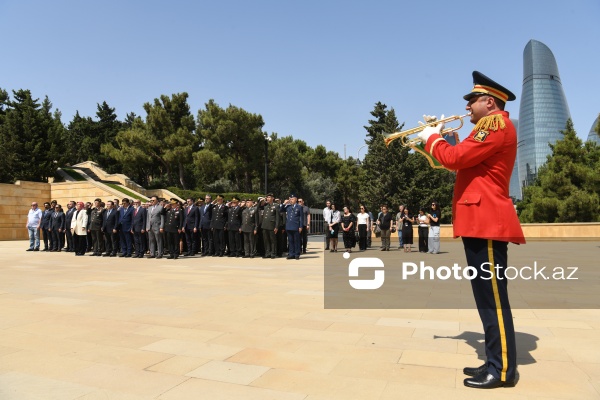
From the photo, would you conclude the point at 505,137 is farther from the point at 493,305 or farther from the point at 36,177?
the point at 36,177

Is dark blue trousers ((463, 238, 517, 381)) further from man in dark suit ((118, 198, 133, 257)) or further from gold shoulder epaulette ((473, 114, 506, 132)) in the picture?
man in dark suit ((118, 198, 133, 257))

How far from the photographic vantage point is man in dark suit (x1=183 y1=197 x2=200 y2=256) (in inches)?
594

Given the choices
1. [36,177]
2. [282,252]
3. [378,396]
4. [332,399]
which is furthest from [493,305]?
[36,177]

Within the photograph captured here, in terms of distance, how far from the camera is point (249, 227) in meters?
14.0

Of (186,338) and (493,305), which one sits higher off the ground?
(493,305)

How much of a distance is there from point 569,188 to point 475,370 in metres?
32.8

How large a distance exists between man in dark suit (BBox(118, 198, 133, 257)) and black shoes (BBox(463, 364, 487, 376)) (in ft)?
43.4

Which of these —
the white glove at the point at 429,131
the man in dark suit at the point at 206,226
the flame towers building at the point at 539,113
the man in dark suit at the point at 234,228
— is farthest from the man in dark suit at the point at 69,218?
the flame towers building at the point at 539,113

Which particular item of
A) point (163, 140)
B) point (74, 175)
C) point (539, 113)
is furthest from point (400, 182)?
point (539, 113)

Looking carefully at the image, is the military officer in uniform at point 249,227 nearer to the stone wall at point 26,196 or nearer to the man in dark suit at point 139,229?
the man in dark suit at point 139,229

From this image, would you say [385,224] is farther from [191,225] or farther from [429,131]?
[429,131]

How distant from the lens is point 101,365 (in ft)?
12.2

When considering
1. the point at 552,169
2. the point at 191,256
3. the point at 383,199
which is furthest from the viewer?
the point at 383,199

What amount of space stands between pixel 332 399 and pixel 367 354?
103 cm
